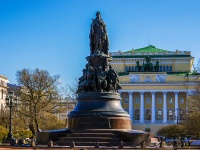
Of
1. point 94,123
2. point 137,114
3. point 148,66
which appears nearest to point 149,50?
point 148,66

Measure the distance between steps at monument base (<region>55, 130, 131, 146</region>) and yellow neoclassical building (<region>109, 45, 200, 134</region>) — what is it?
9450 cm

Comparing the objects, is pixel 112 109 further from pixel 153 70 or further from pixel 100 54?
pixel 153 70

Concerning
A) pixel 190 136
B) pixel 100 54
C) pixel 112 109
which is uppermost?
pixel 100 54

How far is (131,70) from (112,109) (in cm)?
10385

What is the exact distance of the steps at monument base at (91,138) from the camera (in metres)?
28.1

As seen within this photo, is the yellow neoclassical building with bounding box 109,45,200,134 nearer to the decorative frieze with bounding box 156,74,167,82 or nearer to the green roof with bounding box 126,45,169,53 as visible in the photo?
the decorative frieze with bounding box 156,74,167,82

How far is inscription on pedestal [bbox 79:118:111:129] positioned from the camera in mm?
30297

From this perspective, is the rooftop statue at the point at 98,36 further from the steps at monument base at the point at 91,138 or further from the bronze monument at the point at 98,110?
the steps at monument base at the point at 91,138

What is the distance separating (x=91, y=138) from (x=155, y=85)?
100m

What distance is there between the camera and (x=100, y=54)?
32969 mm

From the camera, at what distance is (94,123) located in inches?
1195

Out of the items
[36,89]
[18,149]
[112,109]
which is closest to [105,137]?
[112,109]

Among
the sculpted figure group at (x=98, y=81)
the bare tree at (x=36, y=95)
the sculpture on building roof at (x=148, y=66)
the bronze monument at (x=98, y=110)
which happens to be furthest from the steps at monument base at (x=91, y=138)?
the sculpture on building roof at (x=148, y=66)

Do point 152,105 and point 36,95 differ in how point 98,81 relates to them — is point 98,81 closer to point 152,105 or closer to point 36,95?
point 36,95
